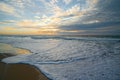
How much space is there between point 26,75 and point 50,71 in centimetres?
119

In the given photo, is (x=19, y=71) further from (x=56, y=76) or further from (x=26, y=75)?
(x=56, y=76)

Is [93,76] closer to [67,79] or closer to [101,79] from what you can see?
[101,79]

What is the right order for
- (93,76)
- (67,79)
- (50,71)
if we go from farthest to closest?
(50,71), (93,76), (67,79)

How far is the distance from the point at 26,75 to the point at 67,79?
1955 mm

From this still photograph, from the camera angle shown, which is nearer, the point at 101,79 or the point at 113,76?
the point at 101,79

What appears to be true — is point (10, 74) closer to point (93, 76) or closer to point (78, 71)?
point (78, 71)

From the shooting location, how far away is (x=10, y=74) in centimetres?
547

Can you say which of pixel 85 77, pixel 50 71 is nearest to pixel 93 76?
pixel 85 77

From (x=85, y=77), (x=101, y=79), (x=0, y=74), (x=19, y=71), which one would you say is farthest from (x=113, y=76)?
(x=0, y=74)

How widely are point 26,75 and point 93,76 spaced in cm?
314

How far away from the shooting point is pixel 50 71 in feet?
18.9

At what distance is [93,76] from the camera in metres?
5.25

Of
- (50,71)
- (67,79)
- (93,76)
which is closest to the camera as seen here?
(67,79)

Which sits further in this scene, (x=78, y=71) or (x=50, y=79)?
(x=78, y=71)
